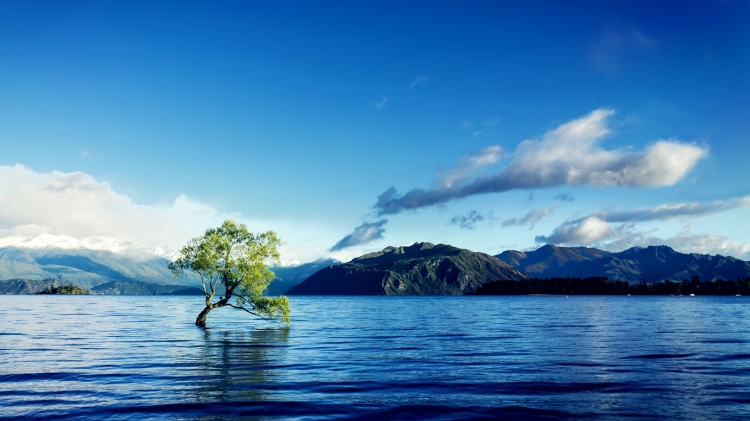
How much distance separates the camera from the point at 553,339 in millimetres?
68812

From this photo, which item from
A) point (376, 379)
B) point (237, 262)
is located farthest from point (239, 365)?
point (237, 262)

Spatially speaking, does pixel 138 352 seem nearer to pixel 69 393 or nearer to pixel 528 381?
pixel 69 393

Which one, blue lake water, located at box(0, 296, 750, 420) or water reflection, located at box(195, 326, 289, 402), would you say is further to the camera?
water reflection, located at box(195, 326, 289, 402)

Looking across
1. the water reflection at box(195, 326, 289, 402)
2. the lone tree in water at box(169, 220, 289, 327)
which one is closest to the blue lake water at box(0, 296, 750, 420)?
the water reflection at box(195, 326, 289, 402)

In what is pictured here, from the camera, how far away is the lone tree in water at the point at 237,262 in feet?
271

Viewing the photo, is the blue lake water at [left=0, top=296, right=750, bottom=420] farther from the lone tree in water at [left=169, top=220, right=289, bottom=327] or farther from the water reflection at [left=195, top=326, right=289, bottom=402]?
the lone tree in water at [left=169, top=220, right=289, bottom=327]

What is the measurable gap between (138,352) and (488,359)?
123ft

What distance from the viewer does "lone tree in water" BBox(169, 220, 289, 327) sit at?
8250cm

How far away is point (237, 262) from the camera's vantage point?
3255 inches

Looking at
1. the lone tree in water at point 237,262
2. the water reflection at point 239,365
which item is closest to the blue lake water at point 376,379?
the water reflection at point 239,365

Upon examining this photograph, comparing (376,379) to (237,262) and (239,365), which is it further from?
(237,262)

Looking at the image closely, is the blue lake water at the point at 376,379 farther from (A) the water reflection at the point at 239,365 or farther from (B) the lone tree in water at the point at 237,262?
(B) the lone tree in water at the point at 237,262

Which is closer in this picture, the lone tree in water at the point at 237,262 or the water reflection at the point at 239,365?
the water reflection at the point at 239,365

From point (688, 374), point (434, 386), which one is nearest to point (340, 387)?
point (434, 386)
